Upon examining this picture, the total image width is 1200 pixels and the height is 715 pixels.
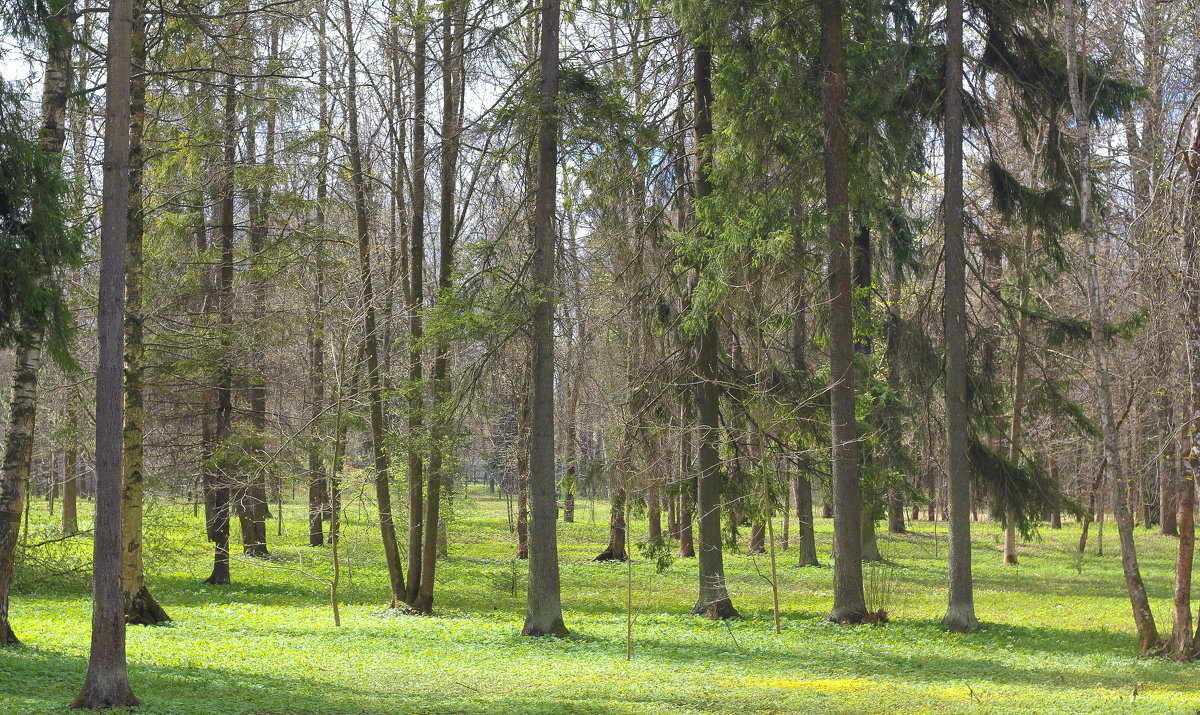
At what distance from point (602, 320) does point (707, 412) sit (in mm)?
2355

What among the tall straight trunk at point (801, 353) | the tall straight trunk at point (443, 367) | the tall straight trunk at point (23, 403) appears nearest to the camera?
the tall straight trunk at point (23, 403)

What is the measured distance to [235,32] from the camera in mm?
12031

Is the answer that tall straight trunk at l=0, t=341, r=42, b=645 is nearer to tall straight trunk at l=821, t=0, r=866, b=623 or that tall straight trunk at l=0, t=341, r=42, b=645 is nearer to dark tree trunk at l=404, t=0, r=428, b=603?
dark tree trunk at l=404, t=0, r=428, b=603

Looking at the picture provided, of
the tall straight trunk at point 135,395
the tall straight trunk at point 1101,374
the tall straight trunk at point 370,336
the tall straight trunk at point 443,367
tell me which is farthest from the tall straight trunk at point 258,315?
the tall straight trunk at point 1101,374

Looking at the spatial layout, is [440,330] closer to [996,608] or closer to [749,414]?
[749,414]

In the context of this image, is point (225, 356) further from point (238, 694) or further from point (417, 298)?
point (238, 694)

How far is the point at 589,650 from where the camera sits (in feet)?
39.3

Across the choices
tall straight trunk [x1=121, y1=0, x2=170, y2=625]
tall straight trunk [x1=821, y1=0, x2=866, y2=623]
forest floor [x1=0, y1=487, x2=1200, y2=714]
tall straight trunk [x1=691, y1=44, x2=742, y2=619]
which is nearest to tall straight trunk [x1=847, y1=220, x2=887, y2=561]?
forest floor [x1=0, y1=487, x2=1200, y2=714]

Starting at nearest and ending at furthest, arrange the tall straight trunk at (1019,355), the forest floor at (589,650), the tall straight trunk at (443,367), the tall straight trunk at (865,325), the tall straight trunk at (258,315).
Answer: the forest floor at (589,650)
the tall straight trunk at (443,367)
the tall straight trunk at (1019,355)
the tall straight trunk at (258,315)
the tall straight trunk at (865,325)

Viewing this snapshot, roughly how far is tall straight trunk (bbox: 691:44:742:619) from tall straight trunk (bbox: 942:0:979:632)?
3.60 metres

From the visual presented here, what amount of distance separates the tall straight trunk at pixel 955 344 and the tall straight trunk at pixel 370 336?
27.8ft

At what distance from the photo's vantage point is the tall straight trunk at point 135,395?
12.1 meters

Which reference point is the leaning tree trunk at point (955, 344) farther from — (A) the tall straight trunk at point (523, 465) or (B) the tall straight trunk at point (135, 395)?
(B) the tall straight trunk at point (135, 395)

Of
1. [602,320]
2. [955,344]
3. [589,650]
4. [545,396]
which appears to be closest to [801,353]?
[955,344]
